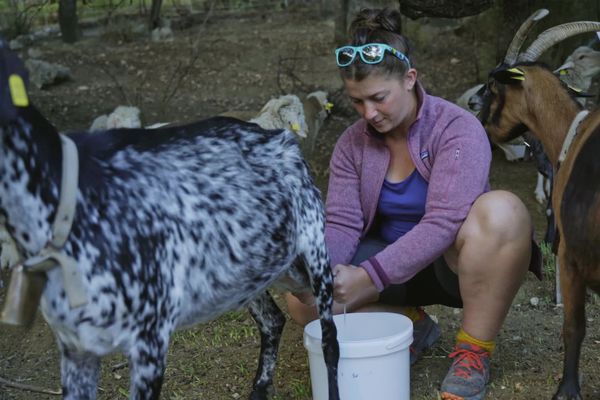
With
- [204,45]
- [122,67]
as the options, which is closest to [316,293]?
[122,67]

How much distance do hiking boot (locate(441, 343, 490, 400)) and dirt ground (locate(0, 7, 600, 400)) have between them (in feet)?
0.34

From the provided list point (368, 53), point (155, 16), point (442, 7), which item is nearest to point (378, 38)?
point (368, 53)

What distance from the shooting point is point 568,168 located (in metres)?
3.30

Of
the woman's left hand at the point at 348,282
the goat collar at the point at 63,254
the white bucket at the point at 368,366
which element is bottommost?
the white bucket at the point at 368,366

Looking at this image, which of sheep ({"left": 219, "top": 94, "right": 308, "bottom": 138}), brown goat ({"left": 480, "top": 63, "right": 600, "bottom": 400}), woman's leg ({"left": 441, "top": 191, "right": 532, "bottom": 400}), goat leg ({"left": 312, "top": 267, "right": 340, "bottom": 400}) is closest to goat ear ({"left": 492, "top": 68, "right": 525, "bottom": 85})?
brown goat ({"left": 480, "top": 63, "right": 600, "bottom": 400})

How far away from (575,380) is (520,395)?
231mm

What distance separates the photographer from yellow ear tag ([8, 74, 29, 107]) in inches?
75.1

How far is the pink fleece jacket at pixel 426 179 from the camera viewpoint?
10.3 feet

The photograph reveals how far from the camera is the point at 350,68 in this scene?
3059mm

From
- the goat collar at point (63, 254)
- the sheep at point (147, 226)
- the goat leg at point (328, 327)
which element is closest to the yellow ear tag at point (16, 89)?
the sheep at point (147, 226)

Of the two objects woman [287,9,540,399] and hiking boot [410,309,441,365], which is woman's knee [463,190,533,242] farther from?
hiking boot [410,309,441,365]

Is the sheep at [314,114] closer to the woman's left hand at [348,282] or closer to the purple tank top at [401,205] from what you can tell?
the purple tank top at [401,205]

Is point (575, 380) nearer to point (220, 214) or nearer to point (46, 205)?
point (220, 214)

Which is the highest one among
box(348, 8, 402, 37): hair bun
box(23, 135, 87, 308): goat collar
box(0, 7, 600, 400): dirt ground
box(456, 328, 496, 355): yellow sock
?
box(348, 8, 402, 37): hair bun
